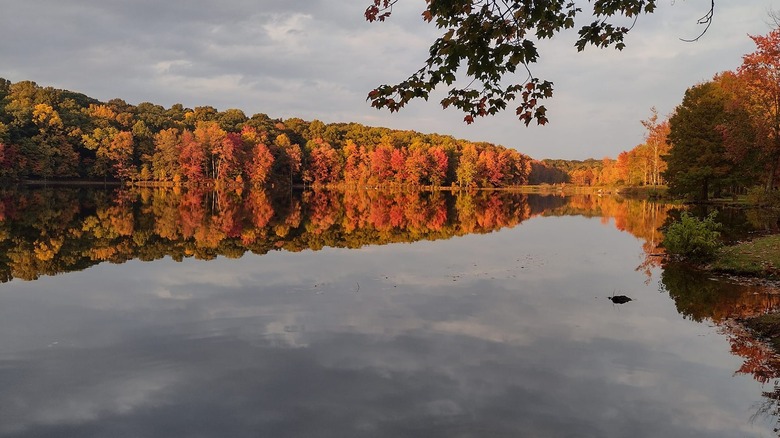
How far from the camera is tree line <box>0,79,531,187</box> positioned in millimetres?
89500

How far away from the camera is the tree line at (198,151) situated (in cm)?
8950

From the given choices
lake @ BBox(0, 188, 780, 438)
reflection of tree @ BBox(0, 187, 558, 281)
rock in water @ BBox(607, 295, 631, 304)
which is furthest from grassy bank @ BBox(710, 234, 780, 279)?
reflection of tree @ BBox(0, 187, 558, 281)

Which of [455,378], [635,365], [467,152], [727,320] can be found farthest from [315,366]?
[467,152]

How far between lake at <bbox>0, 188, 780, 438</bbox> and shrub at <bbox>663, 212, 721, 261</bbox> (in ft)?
3.80

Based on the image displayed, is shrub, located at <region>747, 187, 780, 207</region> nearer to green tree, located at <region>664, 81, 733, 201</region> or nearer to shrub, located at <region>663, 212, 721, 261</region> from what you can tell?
green tree, located at <region>664, 81, 733, 201</region>

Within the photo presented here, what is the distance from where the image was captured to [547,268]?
19.9 m

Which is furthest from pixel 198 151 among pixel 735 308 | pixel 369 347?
pixel 735 308

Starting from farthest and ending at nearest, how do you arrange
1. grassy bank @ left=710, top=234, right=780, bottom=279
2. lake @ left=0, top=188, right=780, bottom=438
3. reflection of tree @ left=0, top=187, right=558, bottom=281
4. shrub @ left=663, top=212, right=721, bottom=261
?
reflection of tree @ left=0, top=187, right=558, bottom=281 → shrub @ left=663, top=212, right=721, bottom=261 → grassy bank @ left=710, top=234, right=780, bottom=279 → lake @ left=0, top=188, right=780, bottom=438

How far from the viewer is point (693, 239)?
63.0 feet

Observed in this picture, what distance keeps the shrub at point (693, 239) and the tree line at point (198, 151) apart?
304 ft

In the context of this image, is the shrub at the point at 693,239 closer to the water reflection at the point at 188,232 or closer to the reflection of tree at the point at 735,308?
the reflection of tree at the point at 735,308

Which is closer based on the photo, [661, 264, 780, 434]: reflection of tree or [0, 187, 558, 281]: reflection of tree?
[661, 264, 780, 434]: reflection of tree

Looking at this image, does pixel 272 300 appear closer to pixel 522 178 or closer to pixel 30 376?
pixel 30 376

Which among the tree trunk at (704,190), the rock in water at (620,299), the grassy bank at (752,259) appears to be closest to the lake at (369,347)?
the rock in water at (620,299)
